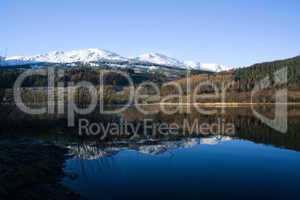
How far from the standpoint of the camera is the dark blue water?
862 inches

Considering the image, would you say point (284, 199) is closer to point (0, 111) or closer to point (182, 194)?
point (182, 194)

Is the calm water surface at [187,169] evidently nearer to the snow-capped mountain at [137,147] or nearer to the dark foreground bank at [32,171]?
the snow-capped mountain at [137,147]

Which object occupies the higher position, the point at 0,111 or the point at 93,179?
the point at 0,111

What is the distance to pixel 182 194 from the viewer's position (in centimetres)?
2144

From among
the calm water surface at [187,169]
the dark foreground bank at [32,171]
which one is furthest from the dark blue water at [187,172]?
the dark foreground bank at [32,171]

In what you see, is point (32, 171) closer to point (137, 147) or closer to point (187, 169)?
point (187, 169)

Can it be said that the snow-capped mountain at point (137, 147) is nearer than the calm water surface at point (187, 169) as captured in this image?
No

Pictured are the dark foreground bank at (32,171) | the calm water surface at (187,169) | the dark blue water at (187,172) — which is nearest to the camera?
the dark foreground bank at (32,171)

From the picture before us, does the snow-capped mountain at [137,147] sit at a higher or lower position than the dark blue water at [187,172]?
higher

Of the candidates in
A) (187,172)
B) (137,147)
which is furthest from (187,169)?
(137,147)

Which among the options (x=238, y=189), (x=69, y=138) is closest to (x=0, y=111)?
(x=69, y=138)

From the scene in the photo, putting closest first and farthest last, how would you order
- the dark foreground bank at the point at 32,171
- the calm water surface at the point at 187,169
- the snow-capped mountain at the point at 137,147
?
the dark foreground bank at the point at 32,171 < the calm water surface at the point at 187,169 < the snow-capped mountain at the point at 137,147

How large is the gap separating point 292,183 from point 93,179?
12.4 metres

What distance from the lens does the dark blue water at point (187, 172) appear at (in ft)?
71.8
